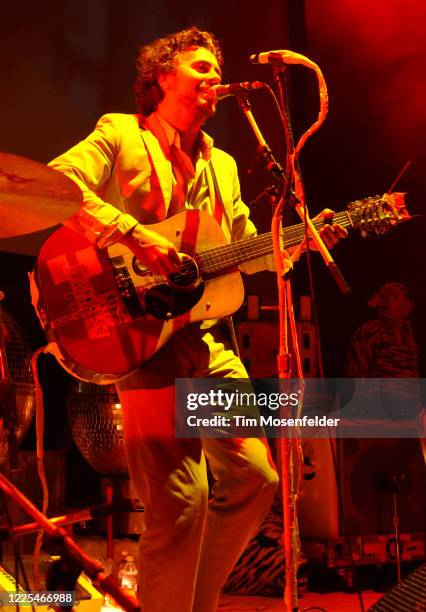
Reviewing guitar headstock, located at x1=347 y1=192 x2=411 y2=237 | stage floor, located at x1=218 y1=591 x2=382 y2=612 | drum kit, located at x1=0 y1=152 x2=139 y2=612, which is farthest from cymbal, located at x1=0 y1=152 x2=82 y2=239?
stage floor, located at x1=218 y1=591 x2=382 y2=612

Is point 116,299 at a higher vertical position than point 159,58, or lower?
lower

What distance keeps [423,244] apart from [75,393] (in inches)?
111

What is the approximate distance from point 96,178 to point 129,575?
1967 millimetres

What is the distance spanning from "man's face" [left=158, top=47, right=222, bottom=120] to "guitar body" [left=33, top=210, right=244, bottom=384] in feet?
1.36

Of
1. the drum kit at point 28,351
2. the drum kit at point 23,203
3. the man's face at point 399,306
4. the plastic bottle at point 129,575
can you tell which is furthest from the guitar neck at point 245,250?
the man's face at point 399,306

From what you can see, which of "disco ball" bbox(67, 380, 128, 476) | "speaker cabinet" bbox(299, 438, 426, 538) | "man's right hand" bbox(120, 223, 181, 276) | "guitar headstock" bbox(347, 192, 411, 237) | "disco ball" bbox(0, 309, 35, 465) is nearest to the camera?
"man's right hand" bbox(120, 223, 181, 276)

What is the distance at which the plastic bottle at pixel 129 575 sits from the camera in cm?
366

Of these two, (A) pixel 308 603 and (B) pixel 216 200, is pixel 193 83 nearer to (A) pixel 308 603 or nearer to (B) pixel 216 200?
(B) pixel 216 200

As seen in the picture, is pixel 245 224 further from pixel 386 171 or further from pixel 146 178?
pixel 386 171

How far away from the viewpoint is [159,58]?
3.09 m

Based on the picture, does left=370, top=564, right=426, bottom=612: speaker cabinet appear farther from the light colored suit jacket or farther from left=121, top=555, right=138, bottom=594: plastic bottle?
left=121, top=555, right=138, bottom=594: plastic bottle

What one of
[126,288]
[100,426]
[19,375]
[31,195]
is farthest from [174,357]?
[100,426]

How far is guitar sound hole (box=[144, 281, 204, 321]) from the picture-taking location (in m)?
2.72

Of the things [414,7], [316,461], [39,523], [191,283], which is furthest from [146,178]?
[414,7]
